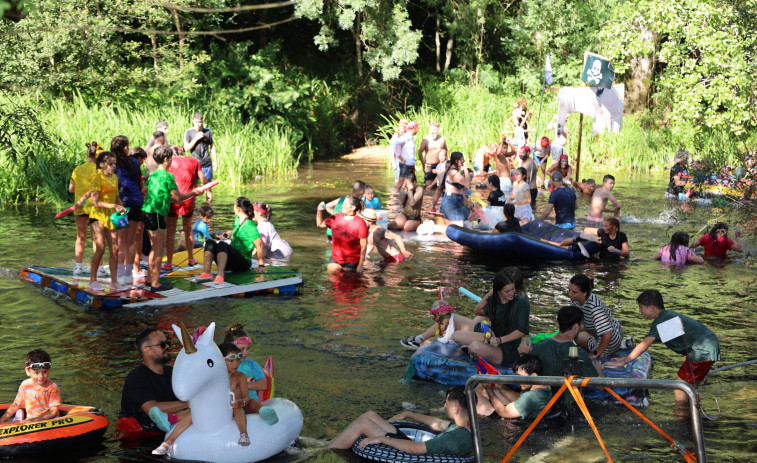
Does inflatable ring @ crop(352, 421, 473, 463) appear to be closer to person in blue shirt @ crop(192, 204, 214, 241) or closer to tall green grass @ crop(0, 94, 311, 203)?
person in blue shirt @ crop(192, 204, 214, 241)

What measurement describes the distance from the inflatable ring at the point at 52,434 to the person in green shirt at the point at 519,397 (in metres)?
2.91

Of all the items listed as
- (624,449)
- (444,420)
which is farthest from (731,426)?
(444,420)

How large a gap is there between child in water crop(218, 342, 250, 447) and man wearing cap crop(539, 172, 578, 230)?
29.2ft

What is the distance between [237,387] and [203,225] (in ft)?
21.1

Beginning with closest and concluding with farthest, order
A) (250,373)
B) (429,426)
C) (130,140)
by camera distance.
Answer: (429,426), (250,373), (130,140)

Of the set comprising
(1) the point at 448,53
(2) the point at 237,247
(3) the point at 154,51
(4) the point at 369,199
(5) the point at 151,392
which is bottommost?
(5) the point at 151,392

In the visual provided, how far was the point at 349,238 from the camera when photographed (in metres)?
11.8

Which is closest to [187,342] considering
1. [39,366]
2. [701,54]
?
[39,366]

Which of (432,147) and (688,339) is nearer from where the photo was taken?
(688,339)

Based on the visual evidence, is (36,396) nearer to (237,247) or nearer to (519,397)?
(519,397)

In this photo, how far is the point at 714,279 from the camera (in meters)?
12.0

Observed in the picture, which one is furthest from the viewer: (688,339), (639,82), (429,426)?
(639,82)

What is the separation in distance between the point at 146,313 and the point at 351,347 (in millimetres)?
2516

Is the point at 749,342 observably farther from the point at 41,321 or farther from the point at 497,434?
the point at 41,321
